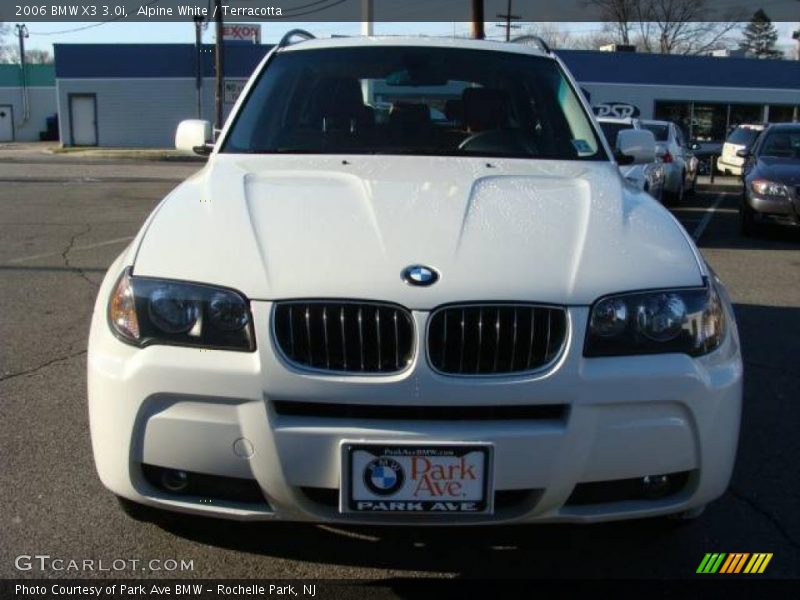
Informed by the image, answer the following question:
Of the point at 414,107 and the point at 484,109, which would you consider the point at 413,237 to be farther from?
the point at 484,109

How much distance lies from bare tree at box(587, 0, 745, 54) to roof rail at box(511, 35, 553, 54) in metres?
55.6

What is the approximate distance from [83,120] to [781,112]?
1215 inches

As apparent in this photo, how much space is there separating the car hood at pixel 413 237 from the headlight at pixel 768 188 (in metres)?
7.89

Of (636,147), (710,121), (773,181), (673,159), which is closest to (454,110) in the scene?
(636,147)

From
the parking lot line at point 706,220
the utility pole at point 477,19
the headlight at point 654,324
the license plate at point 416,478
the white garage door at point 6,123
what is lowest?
the white garage door at point 6,123

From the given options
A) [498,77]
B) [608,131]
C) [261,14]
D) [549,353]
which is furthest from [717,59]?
[549,353]

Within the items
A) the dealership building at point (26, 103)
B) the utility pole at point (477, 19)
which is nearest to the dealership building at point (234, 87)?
the utility pole at point (477, 19)

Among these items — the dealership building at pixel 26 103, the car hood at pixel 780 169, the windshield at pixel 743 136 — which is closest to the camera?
the car hood at pixel 780 169

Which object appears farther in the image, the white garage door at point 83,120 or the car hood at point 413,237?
the white garage door at point 83,120

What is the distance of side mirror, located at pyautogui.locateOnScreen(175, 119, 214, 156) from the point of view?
15.1 ft

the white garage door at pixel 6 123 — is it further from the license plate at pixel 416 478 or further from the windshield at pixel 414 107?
the license plate at pixel 416 478

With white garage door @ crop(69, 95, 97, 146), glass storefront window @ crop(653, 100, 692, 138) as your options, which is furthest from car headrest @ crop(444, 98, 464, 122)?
white garage door @ crop(69, 95, 97, 146)

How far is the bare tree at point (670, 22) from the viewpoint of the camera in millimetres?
59094

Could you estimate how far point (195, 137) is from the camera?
4645mm
